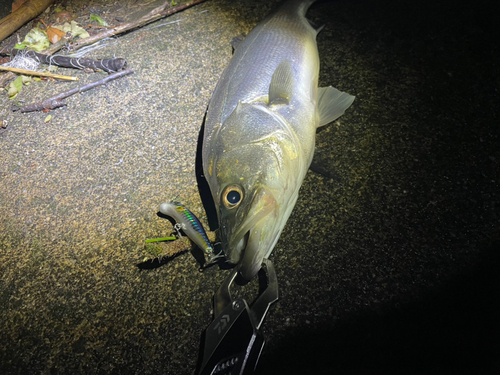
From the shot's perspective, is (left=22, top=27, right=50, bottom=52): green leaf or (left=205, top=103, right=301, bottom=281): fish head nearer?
(left=205, top=103, right=301, bottom=281): fish head

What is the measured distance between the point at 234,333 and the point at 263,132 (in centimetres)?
110

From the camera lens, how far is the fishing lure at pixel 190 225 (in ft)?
5.42

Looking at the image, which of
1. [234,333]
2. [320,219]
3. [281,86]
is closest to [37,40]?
[281,86]

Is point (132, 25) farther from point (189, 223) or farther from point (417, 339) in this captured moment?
point (417, 339)

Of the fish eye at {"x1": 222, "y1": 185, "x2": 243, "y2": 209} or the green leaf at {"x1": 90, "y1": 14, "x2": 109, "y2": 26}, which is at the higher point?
the green leaf at {"x1": 90, "y1": 14, "x2": 109, "y2": 26}

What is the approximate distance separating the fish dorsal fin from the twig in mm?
1734

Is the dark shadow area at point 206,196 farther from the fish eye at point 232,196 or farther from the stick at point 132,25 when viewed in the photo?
the stick at point 132,25

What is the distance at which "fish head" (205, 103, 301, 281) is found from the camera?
1394 millimetres

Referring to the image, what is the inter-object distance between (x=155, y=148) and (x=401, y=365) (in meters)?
2.11

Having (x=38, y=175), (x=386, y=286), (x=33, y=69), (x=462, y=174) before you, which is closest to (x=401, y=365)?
(x=386, y=286)

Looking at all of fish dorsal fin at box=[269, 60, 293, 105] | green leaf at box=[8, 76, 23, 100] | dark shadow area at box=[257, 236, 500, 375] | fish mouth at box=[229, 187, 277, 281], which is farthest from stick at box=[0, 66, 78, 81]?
dark shadow area at box=[257, 236, 500, 375]

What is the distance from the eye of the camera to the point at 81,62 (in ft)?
9.43

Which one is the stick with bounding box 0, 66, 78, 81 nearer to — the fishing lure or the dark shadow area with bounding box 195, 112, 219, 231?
the dark shadow area with bounding box 195, 112, 219, 231

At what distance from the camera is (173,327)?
1.59 meters
